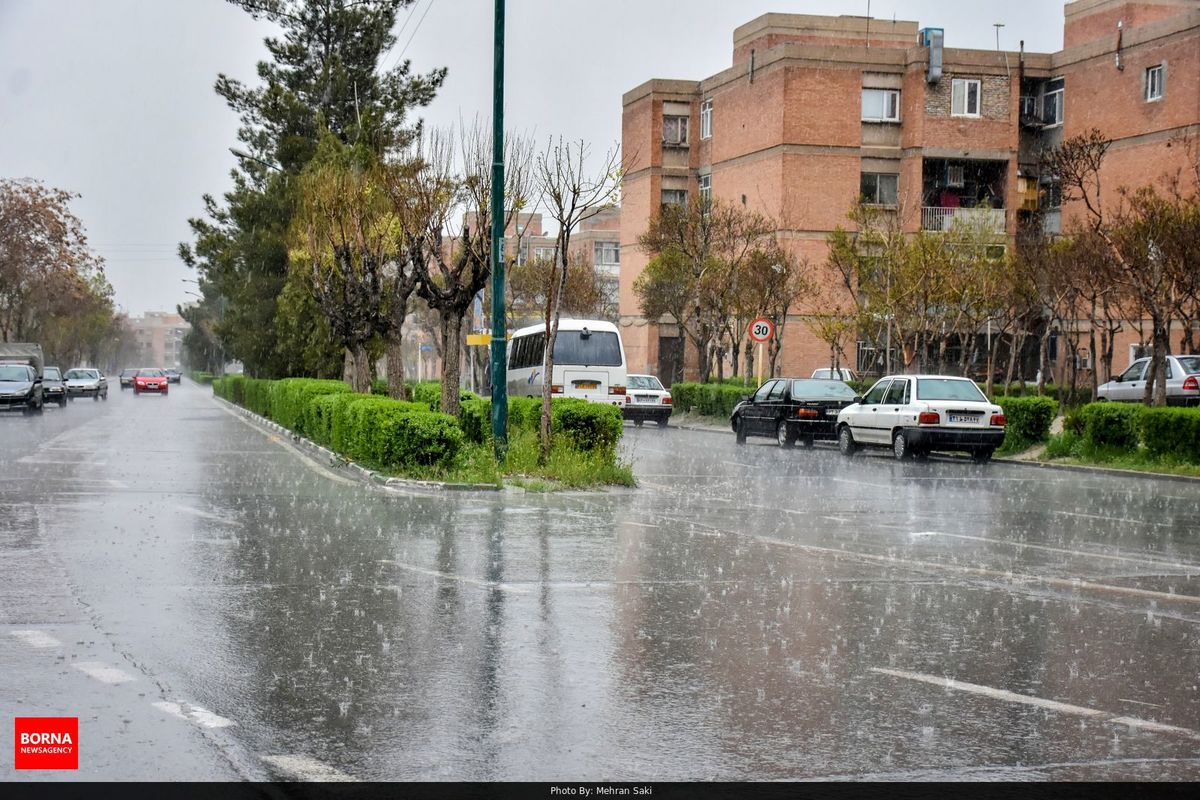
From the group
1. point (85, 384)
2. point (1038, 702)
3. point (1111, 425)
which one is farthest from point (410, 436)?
point (85, 384)

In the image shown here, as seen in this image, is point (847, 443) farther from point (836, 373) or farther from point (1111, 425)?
point (836, 373)

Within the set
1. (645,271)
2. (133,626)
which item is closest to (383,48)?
(645,271)

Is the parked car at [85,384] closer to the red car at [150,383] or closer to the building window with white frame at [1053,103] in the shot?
the red car at [150,383]

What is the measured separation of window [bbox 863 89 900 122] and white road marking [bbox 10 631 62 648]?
Answer: 4806 cm

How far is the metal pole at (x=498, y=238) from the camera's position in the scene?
63.2 ft

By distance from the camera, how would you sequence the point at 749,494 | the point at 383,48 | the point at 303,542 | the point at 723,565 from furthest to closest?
the point at 383,48 < the point at 749,494 < the point at 303,542 < the point at 723,565

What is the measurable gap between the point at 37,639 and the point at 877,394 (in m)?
21.0

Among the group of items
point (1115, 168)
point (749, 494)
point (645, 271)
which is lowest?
point (749, 494)

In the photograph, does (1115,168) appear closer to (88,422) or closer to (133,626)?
(88,422)

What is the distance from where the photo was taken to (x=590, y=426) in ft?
65.1

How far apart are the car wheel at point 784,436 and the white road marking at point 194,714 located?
81.0 feet

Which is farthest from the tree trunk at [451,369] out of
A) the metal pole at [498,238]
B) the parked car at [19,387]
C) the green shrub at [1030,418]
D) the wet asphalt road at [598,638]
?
the parked car at [19,387]

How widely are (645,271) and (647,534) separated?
125 feet
